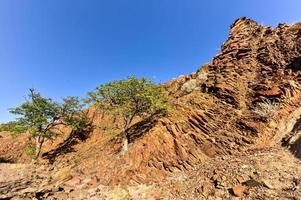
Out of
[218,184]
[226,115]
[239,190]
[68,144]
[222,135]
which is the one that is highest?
[68,144]

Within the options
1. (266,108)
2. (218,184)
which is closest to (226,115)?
(266,108)

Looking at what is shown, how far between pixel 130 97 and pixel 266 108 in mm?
11226

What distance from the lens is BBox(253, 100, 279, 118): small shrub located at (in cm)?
1719

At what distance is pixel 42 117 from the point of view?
28484 millimetres

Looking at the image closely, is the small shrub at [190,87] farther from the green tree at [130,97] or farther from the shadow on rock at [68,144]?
the shadow on rock at [68,144]

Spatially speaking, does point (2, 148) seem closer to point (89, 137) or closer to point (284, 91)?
point (89, 137)

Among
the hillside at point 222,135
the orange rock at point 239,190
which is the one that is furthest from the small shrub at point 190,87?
the orange rock at point 239,190

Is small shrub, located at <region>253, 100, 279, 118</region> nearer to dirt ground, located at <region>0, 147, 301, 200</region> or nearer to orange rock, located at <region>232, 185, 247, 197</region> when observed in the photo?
dirt ground, located at <region>0, 147, 301, 200</region>

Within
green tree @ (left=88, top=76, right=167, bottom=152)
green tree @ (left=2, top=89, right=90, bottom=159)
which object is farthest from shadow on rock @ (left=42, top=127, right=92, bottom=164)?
green tree @ (left=88, top=76, right=167, bottom=152)

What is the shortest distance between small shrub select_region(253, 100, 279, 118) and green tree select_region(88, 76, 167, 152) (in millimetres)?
7347

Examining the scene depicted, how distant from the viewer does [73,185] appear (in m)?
16.3

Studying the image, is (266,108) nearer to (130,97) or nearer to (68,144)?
(130,97)

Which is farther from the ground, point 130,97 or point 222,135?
point 130,97

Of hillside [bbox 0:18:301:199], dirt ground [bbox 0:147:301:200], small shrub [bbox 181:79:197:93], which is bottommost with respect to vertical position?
dirt ground [bbox 0:147:301:200]
